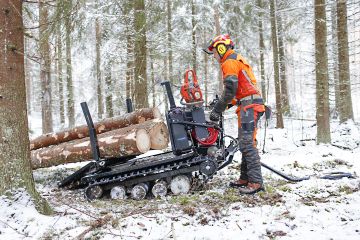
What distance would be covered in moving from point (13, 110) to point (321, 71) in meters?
8.38

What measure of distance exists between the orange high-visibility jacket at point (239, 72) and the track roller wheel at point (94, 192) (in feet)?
9.40

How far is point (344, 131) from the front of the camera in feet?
38.6

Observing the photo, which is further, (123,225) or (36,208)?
(36,208)

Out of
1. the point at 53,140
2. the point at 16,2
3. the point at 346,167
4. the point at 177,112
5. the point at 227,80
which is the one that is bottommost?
the point at 346,167

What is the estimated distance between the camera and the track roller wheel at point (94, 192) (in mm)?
6227

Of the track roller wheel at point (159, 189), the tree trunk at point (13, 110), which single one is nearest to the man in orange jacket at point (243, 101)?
the track roller wheel at point (159, 189)

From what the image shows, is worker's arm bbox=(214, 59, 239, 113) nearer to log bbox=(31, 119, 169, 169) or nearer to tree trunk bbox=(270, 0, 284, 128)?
log bbox=(31, 119, 169, 169)

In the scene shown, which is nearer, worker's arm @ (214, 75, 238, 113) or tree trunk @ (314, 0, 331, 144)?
worker's arm @ (214, 75, 238, 113)

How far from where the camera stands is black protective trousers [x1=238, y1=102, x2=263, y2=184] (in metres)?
5.72

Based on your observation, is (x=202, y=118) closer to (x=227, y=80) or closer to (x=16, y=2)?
(x=227, y=80)

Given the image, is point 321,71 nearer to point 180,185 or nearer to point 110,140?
point 180,185

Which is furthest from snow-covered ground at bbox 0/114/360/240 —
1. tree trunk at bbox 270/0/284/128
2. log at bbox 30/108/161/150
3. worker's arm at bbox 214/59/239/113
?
tree trunk at bbox 270/0/284/128

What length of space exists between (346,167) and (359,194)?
8.64 feet

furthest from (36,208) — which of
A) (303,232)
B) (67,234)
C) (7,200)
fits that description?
(303,232)
